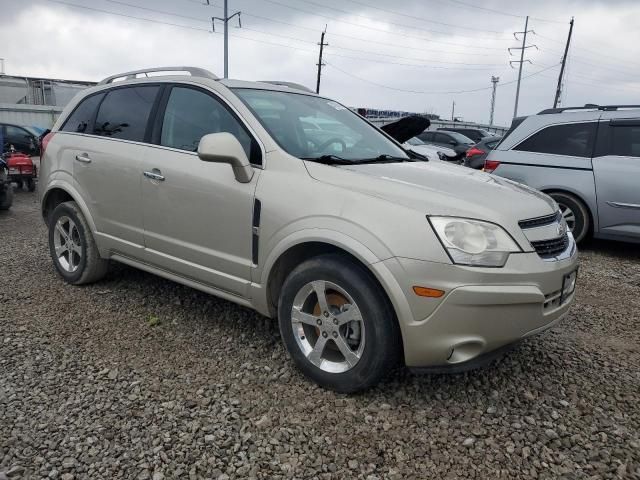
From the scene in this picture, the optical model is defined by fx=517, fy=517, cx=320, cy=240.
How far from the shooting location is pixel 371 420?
2.62 meters

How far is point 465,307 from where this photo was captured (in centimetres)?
241

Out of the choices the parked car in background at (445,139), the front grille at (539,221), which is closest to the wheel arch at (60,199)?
the front grille at (539,221)

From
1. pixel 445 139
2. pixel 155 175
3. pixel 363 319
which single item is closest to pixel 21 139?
pixel 445 139

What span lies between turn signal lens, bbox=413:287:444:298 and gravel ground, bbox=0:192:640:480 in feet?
2.25

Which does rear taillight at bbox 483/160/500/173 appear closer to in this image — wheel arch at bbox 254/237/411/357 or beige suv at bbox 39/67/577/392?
beige suv at bbox 39/67/577/392

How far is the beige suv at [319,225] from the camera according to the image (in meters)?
2.47

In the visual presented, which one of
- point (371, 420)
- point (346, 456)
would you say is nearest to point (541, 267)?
point (371, 420)

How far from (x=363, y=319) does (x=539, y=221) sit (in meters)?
1.08

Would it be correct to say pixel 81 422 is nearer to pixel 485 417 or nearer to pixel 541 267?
pixel 485 417

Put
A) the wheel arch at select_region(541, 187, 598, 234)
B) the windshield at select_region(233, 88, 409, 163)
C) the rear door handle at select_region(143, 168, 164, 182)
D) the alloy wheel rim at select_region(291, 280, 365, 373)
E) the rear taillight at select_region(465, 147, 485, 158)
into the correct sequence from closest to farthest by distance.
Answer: the alloy wheel rim at select_region(291, 280, 365, 373) < the windshield at select_region(233, 88, 409, 163) < the rear door handle at select_region(143, 168, 164, 182) < the wheel arch at select_region(541, 187, 598, 234) < the rear taillight at select_region(465, 147, 485, 158)

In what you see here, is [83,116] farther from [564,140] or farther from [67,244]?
[564,140]

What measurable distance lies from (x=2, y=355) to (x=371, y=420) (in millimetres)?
2300

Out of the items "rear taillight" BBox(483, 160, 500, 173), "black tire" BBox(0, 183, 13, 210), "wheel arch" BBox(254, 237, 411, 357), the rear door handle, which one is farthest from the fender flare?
"rear taillight" BBox(483, 160, 500, 173)

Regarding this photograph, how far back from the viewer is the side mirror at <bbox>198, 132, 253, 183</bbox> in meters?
2.88
